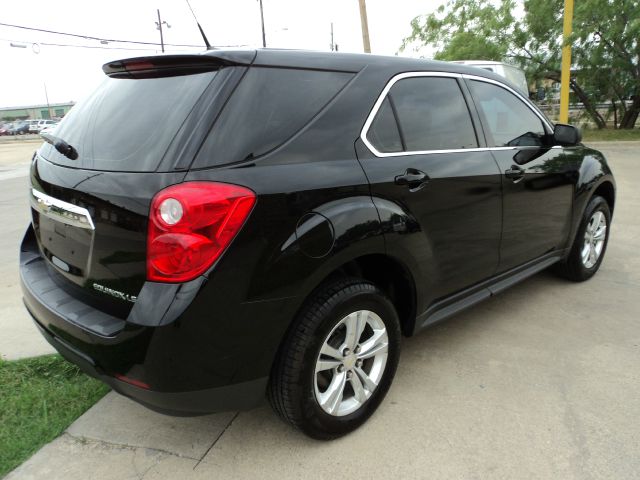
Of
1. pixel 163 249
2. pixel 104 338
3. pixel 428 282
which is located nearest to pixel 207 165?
pixel 163 249

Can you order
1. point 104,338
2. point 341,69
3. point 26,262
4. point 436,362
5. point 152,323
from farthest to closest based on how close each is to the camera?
point 436,362
point 26,262
point 341,69
point 104,338
point 152,323

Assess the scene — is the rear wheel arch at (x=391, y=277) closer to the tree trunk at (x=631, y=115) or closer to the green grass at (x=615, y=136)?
the green grass at (x=615, y=136)

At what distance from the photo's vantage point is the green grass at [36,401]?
2367 millimetres

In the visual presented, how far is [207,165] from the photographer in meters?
1.89

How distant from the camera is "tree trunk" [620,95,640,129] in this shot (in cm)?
1776

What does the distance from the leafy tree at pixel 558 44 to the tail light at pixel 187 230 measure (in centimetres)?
1616

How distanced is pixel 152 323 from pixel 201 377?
0.92ft

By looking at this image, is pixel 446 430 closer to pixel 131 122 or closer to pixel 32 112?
pixel 131 122

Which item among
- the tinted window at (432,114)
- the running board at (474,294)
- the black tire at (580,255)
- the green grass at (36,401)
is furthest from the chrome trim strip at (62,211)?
the black tire at (580,255)

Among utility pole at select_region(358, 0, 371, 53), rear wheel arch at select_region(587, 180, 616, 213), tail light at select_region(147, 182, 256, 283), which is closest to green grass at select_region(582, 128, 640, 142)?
utility pole at select_region(358, 0, 371, 53)

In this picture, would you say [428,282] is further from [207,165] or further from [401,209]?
[207,165]

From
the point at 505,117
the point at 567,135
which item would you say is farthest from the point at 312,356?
the point at 567,135

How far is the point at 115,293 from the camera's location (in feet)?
6.45

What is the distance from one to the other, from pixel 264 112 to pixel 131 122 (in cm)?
58
